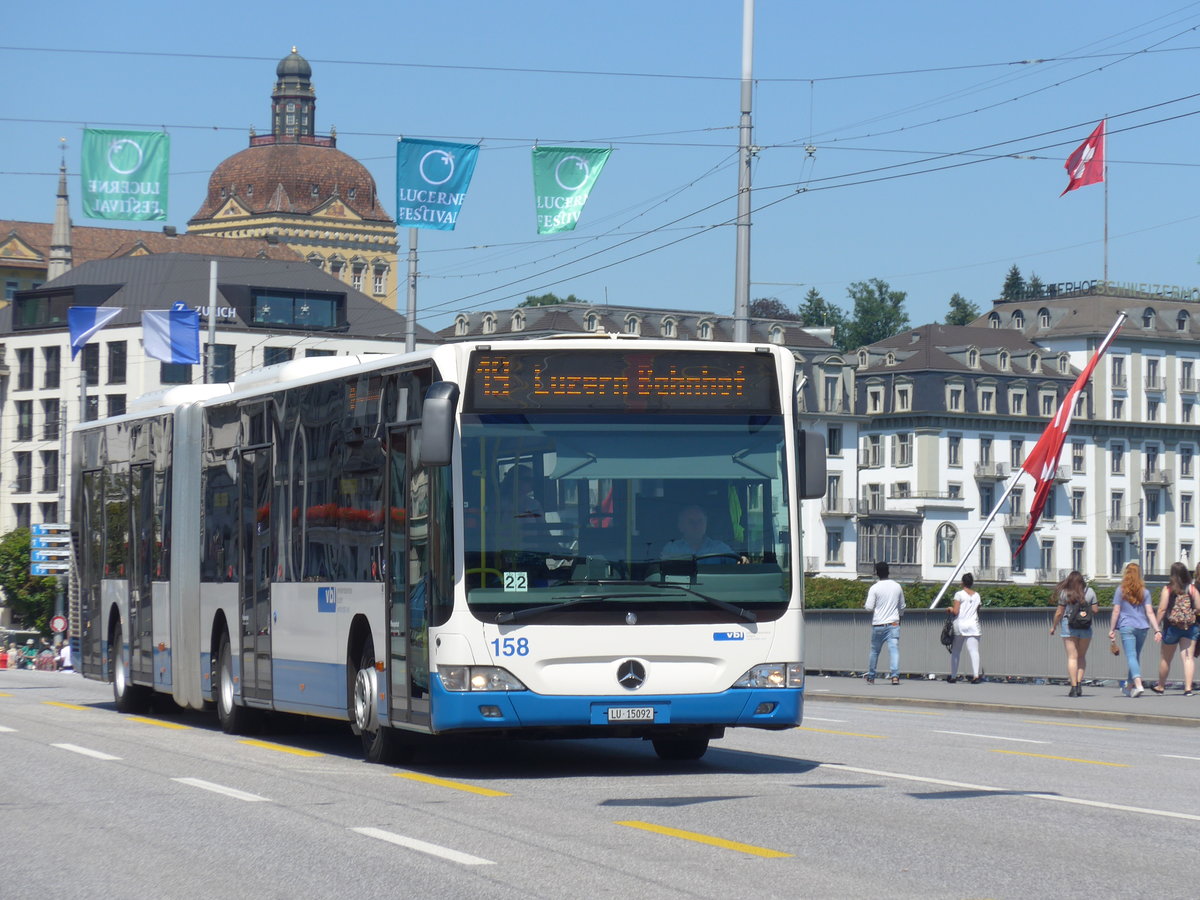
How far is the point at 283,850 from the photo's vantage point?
10.2 meters

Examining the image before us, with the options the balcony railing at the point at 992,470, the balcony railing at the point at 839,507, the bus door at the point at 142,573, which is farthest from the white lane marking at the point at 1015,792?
the balcony railing at the point at 992,470

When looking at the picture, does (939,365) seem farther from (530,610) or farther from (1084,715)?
(530,610)

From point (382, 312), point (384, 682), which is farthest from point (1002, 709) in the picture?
point (382, 312)

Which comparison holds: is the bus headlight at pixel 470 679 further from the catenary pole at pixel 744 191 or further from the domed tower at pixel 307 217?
the domed tower at pixel 307 217

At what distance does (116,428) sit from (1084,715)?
10855mm

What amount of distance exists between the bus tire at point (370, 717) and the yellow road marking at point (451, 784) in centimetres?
66

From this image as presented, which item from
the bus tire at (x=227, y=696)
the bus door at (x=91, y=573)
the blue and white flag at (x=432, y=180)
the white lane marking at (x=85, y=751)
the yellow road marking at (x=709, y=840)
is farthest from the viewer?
the blue and white flag at (x=432, y=180)

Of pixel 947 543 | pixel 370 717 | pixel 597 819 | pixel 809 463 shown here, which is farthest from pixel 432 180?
pixel 947 543

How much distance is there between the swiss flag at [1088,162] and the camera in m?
30.2

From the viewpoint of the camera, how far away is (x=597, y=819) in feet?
37.4

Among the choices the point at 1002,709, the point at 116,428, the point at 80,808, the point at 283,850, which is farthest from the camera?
the point at 1002,709

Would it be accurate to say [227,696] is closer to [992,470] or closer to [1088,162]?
[1088,162]

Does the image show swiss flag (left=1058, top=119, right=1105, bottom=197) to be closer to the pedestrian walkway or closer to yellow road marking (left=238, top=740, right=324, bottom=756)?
the pedestrian walkway

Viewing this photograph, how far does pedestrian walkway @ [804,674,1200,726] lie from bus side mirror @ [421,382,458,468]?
36.0 ft
